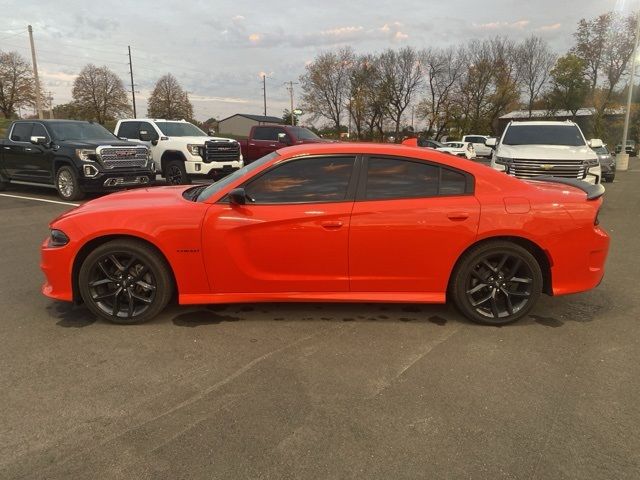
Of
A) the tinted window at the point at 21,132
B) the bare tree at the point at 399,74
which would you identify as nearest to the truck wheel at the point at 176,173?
the tinted window at the point at 21,132

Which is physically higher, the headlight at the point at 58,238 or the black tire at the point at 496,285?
the headlight at the point at 58,238

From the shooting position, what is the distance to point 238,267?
154 inches

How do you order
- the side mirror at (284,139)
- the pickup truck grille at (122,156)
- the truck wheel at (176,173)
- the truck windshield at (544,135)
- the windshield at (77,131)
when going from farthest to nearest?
the side mirror at (284,139) < the truck wheel at (176,173) < the windshield at (77,131) < the pickup truck grille at (122,156) < the truck windshield at (544,135)

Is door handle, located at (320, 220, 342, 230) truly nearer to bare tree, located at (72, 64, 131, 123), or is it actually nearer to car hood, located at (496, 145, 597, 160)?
car hood, located at (496, 145, 597, 160)

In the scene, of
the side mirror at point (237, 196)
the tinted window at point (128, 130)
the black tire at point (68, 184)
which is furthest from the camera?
the tinted window at point (128, 130)

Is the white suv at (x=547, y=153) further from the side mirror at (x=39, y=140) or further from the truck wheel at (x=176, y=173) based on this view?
the side mirror at (x=39, y=140)

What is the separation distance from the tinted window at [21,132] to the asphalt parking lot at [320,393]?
8930 millimetres

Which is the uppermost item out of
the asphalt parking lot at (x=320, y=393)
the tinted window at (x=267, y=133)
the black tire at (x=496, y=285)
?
the tinted window at (x=267, y=133)

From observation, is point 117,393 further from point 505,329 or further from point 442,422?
point 505,329

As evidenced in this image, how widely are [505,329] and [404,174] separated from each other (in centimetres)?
155

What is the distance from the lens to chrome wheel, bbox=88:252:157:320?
4.00 metres

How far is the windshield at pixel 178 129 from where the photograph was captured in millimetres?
13641

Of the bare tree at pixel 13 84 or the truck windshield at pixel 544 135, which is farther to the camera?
the bare tree at pixel 13 84

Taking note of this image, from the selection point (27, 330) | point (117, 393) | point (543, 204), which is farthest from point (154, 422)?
point (543, 204)
